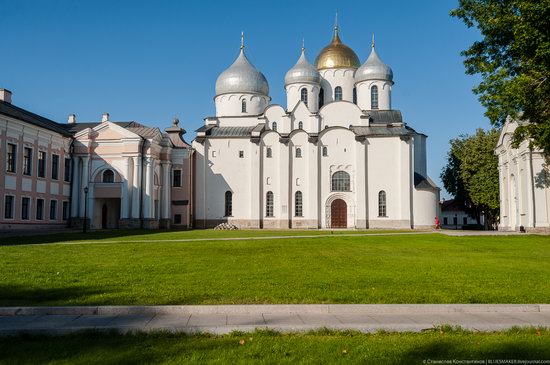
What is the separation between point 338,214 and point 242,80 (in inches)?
679

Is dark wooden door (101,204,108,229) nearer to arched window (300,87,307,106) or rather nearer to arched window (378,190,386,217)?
arched window (300,87,307,106)

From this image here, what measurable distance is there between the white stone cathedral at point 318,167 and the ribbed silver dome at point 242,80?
2848mm

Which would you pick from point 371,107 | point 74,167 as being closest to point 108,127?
point 74,167

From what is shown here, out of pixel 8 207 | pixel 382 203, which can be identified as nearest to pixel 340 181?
pixel 382 203

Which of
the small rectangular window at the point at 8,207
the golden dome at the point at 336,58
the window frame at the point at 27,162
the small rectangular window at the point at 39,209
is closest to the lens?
the small rectangular window at the point at 8,207

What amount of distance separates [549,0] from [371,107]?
3470cm

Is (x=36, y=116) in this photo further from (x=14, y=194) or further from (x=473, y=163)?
(x=473, y=163)

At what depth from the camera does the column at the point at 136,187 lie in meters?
43.4

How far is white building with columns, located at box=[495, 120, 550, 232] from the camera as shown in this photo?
36.2 meters

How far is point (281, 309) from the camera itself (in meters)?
8.66

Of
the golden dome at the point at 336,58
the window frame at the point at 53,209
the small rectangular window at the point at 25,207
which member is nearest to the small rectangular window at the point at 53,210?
the window frame at the point at 53,209

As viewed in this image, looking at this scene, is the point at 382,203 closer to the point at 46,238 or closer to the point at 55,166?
the point at 55,166

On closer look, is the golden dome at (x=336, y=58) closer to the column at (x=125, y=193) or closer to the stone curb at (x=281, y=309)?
the column at (x=125, y=193)

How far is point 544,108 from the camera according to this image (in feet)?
76.9
